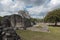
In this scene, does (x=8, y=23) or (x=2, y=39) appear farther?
(x=8, y=23)

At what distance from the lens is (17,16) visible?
37.1m

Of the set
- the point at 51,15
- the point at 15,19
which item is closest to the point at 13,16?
the point at 15,19

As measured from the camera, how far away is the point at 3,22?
3300 cm

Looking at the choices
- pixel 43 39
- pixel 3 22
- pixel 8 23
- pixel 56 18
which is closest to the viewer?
pixel 43 39

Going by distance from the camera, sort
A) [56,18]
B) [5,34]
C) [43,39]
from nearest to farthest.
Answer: [5,34], [43,39], [56,18]

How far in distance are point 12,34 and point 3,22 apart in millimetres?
18175

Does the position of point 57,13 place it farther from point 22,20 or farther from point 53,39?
point 53,39

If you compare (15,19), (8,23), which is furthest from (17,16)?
(8,23)

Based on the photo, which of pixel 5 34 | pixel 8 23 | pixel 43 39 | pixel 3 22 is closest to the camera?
pixel 5 34

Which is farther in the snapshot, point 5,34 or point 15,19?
point 15,19

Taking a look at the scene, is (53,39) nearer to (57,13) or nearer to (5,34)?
(5,34)

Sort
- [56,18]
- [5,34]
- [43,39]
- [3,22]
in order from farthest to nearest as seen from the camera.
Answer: [56,18]
[3,22]
[43,39]
[5,34]

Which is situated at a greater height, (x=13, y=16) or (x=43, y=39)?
(x=13, y=16)

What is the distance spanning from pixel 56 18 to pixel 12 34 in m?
46.7
